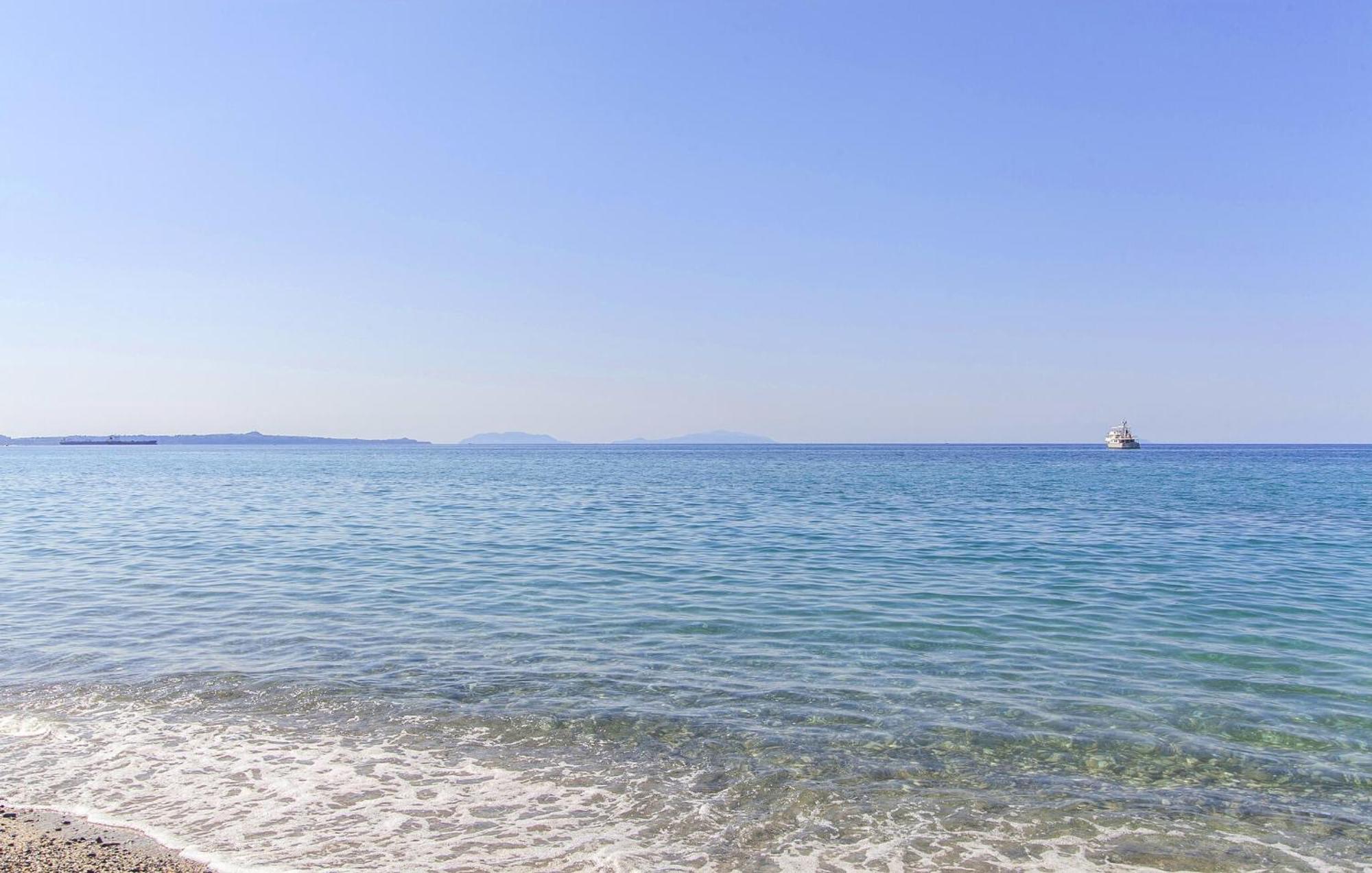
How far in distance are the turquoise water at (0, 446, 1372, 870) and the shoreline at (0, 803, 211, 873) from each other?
0.84 ft

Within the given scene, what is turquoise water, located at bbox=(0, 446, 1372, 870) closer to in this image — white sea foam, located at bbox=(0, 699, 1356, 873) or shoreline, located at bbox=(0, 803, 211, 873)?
white sea foam, located at bbox=(0, 699, 1356, 873)

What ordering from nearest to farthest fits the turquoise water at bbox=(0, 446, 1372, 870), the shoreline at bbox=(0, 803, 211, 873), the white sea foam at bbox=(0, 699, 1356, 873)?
the shoreline at bbox=(0, 803, 211, 873), the white sea foam at bbox=(0, 699, 1356, 873), the turquoise water at bbox=(0, 446, 1372, 870)

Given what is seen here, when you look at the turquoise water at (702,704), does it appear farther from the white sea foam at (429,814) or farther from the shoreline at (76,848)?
the shoreline at (76,848)

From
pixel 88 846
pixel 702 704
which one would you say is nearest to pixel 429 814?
pixel 88 846

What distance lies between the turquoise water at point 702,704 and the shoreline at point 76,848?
26 cm

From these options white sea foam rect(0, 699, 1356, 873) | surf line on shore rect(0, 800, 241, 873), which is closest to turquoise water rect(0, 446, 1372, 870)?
white sea foam rect(0, 699, 1356, 873)

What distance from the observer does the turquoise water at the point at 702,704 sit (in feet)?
24.2

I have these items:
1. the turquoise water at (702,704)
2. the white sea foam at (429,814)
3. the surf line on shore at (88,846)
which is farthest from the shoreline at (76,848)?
the turquoise water at (702,704)

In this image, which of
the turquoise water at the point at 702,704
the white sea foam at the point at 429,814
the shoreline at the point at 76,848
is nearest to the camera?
the shoreline at the point at 76,848

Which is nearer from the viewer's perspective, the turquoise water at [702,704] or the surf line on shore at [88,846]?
the surf line on shore at [88,846]

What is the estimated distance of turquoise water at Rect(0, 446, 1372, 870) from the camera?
7371 mm

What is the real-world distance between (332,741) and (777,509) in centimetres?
3352

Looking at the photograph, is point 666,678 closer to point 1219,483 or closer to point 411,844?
point 411,844

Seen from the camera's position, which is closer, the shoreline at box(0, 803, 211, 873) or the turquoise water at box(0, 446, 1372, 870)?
the shoreline at box(0, 803, 211, 873)
